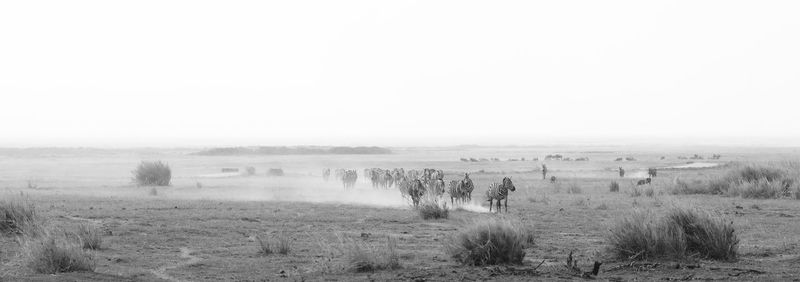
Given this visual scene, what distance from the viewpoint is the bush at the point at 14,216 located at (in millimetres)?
18020

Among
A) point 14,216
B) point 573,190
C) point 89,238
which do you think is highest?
point 14,216

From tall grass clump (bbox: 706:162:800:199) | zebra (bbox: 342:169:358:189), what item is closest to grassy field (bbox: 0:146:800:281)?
tall grass clump (bbox: 706:162:800:199)

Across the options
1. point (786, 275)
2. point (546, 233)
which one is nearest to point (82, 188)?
point (546, 233)

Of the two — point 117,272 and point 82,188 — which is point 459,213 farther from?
point 82,188

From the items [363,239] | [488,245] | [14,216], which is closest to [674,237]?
[488,245]

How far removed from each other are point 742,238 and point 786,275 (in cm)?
534

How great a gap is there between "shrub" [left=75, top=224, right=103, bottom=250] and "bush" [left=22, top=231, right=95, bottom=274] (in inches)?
101

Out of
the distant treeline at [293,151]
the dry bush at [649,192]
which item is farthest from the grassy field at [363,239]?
the distant treeline at [293,151]

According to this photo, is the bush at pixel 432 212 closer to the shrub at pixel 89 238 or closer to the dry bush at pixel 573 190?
the shrub at pixel 89 238

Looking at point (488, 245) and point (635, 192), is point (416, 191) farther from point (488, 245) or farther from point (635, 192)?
point (488, 245)

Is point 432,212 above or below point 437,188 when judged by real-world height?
below

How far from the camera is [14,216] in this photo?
60.3 ft

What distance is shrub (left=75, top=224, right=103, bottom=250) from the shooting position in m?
16.0

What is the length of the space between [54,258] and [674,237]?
31.8 feet
